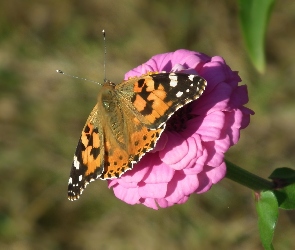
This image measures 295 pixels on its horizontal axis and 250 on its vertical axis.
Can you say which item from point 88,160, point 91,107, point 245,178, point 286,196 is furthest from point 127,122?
point 91,107

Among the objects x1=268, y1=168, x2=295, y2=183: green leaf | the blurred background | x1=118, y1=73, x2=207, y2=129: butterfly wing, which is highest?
x1=118, y1=73, x2=207, y2=129: butterfly wing

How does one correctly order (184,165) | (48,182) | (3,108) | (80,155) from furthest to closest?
(3,108) → (48,182) → (80,155) → (184,165)

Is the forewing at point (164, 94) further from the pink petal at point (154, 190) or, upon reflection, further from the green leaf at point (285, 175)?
the green leaf at point (285, 175)

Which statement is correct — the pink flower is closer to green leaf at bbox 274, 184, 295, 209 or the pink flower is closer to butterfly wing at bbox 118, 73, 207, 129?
butterfly wing at bbox 118, 73, 207, 129

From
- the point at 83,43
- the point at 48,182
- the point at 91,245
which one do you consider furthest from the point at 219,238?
the point at 83,43

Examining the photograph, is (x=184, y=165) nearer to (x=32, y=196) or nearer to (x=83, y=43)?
(x=32, y=196)

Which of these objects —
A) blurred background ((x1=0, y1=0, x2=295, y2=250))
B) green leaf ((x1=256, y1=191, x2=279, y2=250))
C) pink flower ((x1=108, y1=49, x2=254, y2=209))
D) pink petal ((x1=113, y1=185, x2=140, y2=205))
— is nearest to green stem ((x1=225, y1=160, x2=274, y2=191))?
green leaf ((x1=256, y1=191, x2=279, y2=250))
